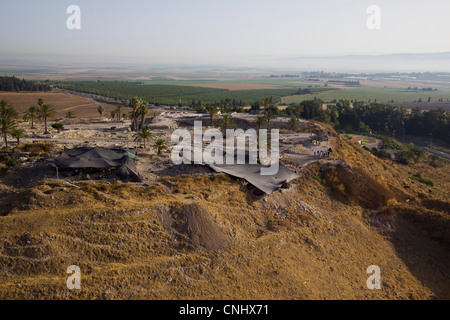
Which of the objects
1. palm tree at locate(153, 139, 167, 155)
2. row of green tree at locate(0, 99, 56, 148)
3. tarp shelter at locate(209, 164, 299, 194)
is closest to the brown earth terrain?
tarp shelter at locate(209, 164, 299, 194)

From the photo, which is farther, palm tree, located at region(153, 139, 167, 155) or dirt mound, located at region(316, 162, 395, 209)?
palm tree, located at region(153, 139, 167, 155)

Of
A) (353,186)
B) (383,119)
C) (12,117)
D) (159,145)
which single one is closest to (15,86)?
(12,117)

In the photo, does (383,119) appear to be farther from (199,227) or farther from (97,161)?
(97,161)

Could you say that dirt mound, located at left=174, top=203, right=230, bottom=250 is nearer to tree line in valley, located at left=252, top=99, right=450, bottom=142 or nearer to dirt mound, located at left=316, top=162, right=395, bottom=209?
dirt mound, located at left=316, top=162, right=395, bottom=209

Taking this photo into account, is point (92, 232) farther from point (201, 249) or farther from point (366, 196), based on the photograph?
point (366, 196)

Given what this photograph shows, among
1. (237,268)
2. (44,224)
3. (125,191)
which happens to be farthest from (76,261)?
(237,268)

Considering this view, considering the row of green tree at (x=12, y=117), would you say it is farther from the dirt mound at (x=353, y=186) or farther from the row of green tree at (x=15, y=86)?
the row of green tree at (x=15, y=86)

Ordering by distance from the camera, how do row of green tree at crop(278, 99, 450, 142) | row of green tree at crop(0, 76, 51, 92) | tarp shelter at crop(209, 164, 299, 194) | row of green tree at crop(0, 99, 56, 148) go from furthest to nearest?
row of green tree at crop(0, 76, 51, 92) → row of green tree at crop(278, 99, 450, 142) → row of green tree at crop(0, 99, 56, 148) → tarp shelter at crop(209, 164, 299, 194)

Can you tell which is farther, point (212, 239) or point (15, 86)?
point (15, 86)
